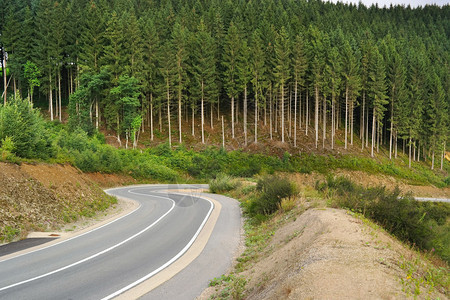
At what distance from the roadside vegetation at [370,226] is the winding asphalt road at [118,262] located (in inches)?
28.3

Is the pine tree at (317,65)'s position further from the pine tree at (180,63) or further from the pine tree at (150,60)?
the pine tree at (150,60)

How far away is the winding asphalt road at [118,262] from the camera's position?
22.5 feet

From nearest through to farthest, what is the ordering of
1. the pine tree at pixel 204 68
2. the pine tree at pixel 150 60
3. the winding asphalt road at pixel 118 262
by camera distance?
the winding asphalt road at pixel 118 262, the pine tree at pixel 150 60, the pine tree at pixel 204 68

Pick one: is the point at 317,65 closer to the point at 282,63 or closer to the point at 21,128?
the point at 282,63

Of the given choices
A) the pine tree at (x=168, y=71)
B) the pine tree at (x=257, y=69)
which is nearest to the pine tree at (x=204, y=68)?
the pine tree at (x=168, y=71)

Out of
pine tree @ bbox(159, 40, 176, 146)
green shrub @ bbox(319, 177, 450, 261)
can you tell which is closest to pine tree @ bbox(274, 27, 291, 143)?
pine tree @ bbox(159, 40, 176, 146)

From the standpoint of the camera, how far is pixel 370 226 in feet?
28.6

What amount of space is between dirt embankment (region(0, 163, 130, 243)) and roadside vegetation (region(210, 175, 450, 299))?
8721 mm

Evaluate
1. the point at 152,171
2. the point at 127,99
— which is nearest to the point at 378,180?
the point at 152,171

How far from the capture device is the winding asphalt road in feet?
22.5

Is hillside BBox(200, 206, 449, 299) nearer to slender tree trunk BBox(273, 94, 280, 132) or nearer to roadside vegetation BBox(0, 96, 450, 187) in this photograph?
roadside vegetation BBox(0, 96, 450, 187)

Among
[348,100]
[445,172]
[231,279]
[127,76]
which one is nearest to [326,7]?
[348,100]

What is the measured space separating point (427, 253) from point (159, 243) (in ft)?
28.4

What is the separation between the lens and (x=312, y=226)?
9219 millimetres
